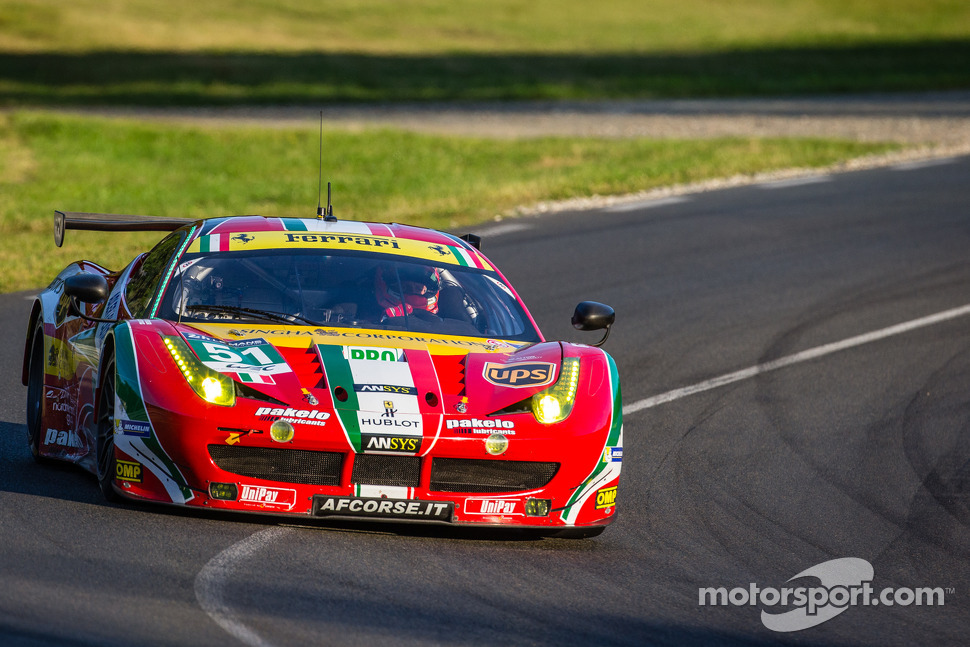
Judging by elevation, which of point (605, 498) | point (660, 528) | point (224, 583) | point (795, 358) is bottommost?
point (795, 358)

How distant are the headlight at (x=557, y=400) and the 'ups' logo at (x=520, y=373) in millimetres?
51

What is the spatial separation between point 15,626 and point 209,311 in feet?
7.20

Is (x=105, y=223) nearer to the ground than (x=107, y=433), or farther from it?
farther from it

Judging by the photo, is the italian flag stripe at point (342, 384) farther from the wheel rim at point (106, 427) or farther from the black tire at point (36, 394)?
the black tire at point (36, 394)

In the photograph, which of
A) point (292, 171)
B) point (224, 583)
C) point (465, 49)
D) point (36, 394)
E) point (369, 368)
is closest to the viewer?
point (224, 583)

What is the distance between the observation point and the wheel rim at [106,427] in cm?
579

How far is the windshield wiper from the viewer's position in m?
6.33

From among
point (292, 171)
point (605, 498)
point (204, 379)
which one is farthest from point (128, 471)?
point (292, 171)

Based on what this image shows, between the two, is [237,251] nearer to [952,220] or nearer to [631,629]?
[631,629]

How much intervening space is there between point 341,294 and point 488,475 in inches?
53.8

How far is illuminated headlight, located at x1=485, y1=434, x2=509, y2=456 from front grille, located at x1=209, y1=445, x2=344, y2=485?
588 mm

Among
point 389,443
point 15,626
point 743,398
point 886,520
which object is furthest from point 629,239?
point 15,626

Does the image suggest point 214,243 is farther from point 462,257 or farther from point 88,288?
point 462,257

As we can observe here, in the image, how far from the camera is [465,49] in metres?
47.2
